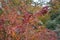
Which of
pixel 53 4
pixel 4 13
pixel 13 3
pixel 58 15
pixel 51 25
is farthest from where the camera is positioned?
pixel 53 4

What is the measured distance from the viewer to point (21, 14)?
15.8 ft

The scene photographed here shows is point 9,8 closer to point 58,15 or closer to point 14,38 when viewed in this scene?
point 14,38

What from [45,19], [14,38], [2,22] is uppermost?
[2,22]

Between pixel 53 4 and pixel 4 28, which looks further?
pixel 53 4

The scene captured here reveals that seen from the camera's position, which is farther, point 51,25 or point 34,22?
point 51,25

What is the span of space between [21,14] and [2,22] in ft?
1.57

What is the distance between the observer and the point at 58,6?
27.0ft

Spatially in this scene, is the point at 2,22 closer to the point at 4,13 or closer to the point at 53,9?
the point at 4,13

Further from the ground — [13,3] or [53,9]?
[13,3]

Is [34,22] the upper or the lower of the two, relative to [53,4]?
upper

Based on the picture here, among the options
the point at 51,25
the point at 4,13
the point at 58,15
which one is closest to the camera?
the point at 4,13

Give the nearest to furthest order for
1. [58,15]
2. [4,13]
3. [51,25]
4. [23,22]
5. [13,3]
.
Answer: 1. [23,22]
2. [4,13]
3. [13,3]
4. [51,25]
5. [58,15]

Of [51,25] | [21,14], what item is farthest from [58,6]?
[21,14]

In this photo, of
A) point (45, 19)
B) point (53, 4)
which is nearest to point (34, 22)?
point (45, 19)
